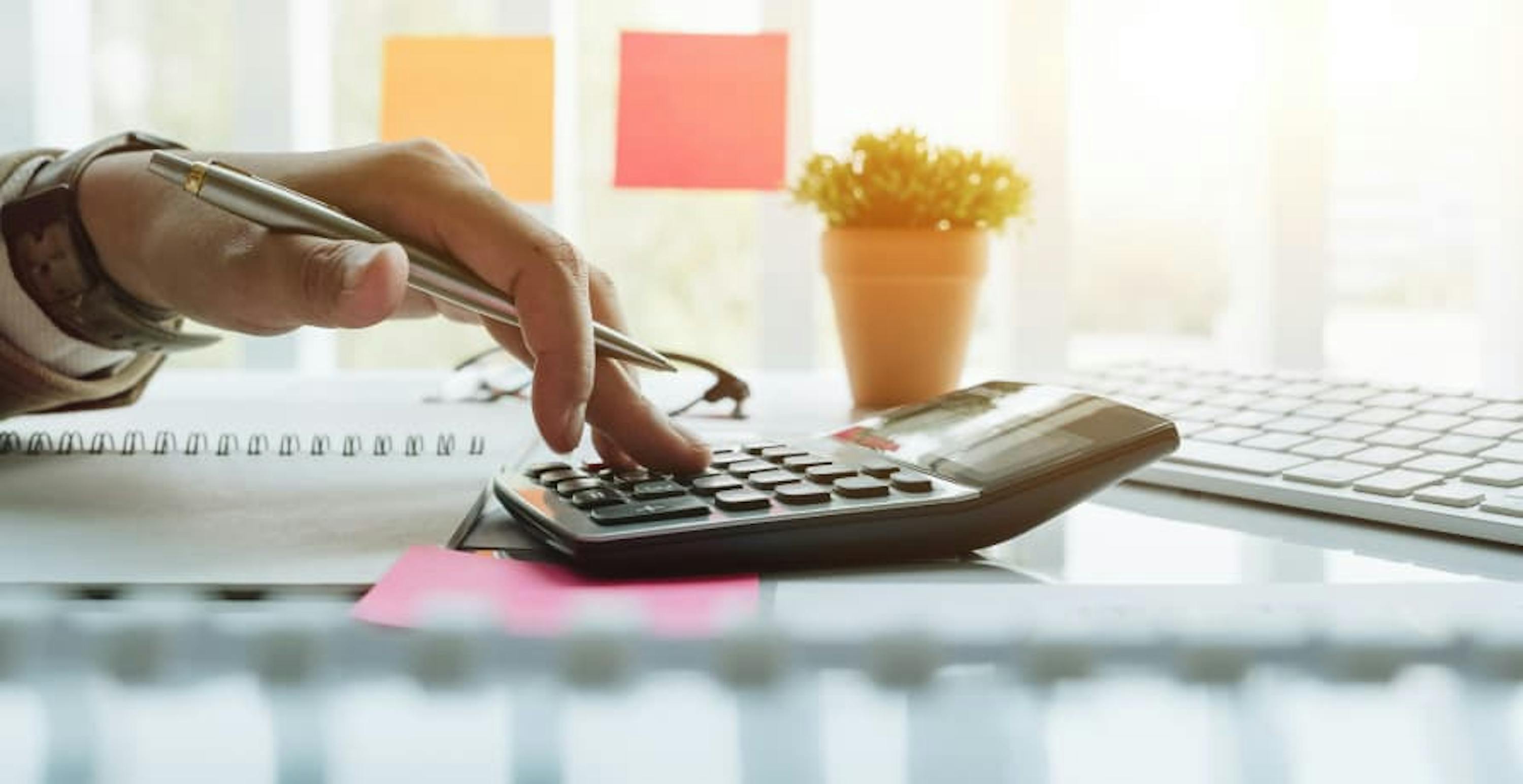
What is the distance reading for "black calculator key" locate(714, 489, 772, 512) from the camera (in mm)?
407

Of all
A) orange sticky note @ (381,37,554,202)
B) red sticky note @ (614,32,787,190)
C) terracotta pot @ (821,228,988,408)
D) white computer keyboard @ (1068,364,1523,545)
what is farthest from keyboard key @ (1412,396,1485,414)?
orange sticky note @ (381,37,554,202)

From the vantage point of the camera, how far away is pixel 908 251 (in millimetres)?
785

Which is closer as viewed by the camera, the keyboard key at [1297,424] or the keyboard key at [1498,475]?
the keyboard key at [1498,475]

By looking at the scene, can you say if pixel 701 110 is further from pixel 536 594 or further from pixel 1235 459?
pixel 536 594

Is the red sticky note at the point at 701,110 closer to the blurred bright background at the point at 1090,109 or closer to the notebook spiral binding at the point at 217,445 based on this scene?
the blurred bright background at the point at 1090,109

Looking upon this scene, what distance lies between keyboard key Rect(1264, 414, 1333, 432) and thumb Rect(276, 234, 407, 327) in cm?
40

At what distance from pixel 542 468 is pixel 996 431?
17 cm

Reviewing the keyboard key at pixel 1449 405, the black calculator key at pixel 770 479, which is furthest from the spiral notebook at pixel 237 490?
the keyboard key at pixel 1449 405

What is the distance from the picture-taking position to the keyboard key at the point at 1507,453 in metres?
0.51

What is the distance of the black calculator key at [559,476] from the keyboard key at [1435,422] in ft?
1.20

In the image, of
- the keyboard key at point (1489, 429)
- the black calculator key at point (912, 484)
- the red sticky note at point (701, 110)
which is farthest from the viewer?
the red sticky note at point (701, 110)

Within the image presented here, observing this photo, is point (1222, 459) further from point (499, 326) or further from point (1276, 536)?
point (499, 326)

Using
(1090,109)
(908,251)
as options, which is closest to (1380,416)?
(908,251)

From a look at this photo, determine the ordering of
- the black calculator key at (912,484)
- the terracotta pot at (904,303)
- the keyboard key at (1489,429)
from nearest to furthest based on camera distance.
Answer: the black calculator key at (912,484), the keyboard key at (1489,429), the terracotta pot at (904,303)
